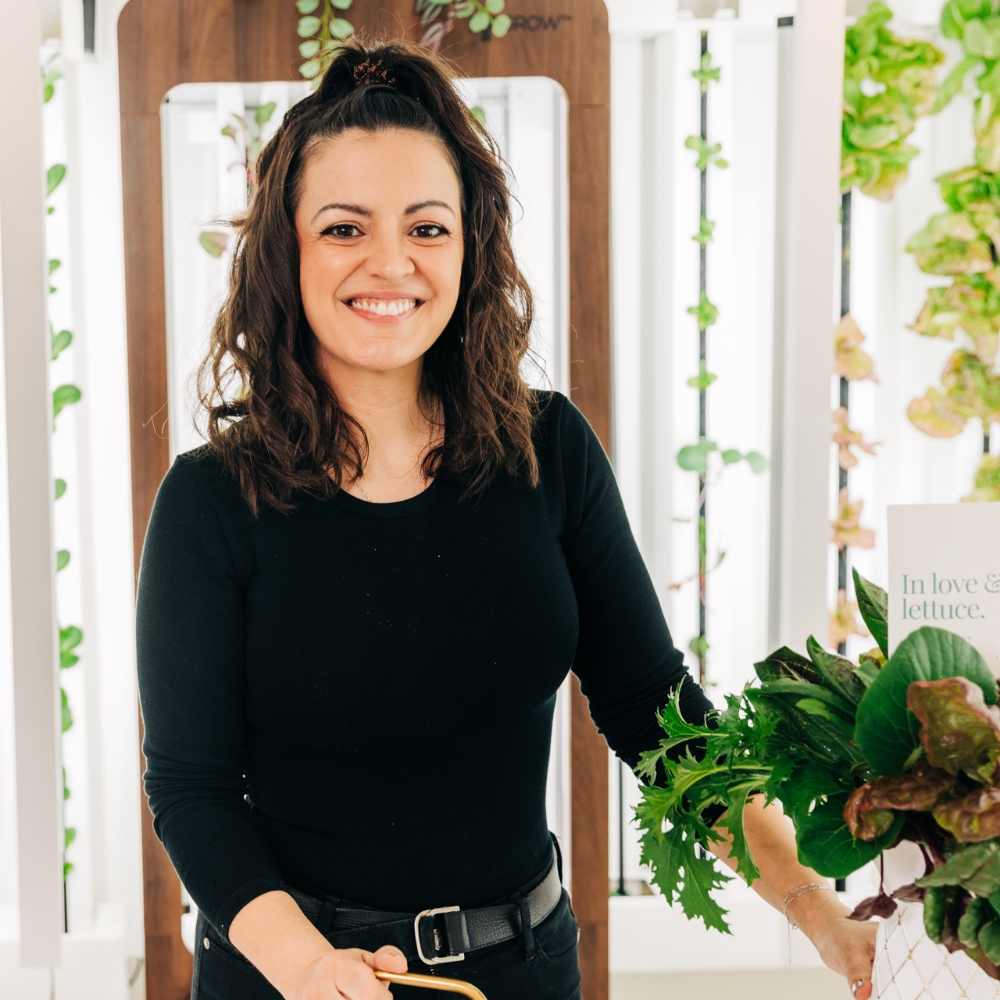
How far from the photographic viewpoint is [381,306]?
938 mm

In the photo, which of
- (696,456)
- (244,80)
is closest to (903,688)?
(696,456)

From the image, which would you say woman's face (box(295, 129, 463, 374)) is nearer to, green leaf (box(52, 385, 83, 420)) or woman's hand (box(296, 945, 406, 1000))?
woman's hand (box(296, 945, 406, 1000))

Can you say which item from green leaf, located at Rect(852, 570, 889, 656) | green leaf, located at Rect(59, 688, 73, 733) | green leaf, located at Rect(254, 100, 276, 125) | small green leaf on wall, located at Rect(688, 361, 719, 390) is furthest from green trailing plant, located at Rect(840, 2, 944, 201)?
green leaf, located at Rect(59, 688, 73, 733)

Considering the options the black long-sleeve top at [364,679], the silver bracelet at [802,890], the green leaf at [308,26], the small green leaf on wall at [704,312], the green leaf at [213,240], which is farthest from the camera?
the small green leaf on wall at [704,312]

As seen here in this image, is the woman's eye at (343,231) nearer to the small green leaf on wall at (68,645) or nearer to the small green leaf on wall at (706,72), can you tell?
the small green leaf on wall at (706,72)

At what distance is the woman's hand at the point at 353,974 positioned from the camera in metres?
0.64

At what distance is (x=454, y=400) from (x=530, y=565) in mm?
206

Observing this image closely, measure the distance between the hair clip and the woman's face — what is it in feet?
0.22

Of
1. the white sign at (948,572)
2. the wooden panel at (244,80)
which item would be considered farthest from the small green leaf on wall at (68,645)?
the white sign at (948,572)

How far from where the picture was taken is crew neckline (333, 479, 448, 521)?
3.16 ft

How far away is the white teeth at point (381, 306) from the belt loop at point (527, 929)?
0.57m

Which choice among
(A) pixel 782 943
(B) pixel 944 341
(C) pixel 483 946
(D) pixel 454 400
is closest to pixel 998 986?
(C) pixel 483 946

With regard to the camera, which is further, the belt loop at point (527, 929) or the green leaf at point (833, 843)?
the belt loop at point (527, 929)

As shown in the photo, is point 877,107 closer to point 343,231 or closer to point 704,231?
point 704,231
